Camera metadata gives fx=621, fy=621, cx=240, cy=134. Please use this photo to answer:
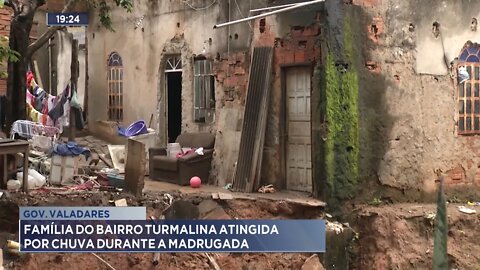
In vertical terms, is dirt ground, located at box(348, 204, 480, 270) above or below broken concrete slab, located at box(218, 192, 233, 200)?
below

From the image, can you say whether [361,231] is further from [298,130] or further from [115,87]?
[115,87]

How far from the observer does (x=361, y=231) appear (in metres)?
8.91

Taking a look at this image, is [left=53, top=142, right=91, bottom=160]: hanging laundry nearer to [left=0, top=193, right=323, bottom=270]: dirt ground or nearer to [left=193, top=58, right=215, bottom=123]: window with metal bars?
Result: [left=0, top=193, right=323, bottom=270]: dirt ground

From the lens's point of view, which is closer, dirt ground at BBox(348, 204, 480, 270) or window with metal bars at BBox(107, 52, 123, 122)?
dirt ground at BBox(348, 204, 480, 270)

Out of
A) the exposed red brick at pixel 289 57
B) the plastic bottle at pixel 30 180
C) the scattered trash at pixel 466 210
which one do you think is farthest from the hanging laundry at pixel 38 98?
the scattered trash at pixel 466 210

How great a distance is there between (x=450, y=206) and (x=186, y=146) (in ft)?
15.4

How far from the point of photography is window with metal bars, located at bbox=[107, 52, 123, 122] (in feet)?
46.3

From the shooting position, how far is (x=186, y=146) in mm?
11359

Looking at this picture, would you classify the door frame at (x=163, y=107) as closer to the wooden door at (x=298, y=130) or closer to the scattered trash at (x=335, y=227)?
the wooden door at (x=298, y=130)

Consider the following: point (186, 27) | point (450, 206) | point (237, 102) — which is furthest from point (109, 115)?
point (450, 206)

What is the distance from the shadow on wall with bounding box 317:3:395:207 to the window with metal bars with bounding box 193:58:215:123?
303 centimetres

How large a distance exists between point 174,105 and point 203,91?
1.67 m

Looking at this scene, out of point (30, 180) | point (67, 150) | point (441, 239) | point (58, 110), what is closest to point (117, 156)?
point (58, 110)

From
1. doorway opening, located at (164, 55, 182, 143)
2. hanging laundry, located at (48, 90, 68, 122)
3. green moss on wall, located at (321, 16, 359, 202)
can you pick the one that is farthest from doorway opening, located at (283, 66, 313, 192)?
hanging laundry, located at (48, 90, 68, 122)
